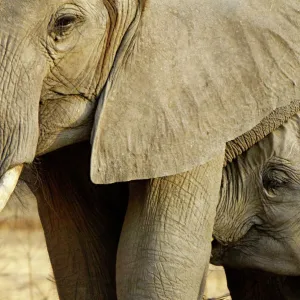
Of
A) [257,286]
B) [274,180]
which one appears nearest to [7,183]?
[274,180]

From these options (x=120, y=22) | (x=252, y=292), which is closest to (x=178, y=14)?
(x=120, y=22)

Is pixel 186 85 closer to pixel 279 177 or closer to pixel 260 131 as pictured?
pixel 260 131

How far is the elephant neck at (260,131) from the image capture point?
5172 millimetres

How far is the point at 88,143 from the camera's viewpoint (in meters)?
5.09

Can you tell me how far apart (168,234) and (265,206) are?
1.86ft

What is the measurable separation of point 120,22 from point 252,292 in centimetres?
155

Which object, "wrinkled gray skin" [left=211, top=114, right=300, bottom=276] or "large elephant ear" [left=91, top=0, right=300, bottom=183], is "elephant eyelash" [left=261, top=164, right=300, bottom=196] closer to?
"wrinkled gray skin" [left=211, top=114, right=300, bottom=276]

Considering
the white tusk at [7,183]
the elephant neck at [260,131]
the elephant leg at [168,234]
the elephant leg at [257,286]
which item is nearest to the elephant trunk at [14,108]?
the white tusk at [7,183]

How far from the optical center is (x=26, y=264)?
7793 mm

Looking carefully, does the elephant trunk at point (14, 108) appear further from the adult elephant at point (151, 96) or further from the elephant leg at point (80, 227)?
Result: the elephant leg at point (80, 227)

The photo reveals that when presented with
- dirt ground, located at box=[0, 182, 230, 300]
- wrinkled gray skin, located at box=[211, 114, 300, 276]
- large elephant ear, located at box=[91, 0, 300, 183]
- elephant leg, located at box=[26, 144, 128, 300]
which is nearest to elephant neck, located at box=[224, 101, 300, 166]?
wrinkled gray skin, located at box=[211, 114, 300, 276]

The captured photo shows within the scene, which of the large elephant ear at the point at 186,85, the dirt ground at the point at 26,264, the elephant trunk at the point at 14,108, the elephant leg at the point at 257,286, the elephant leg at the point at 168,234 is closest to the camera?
the elephant trunk at the point at 14,108

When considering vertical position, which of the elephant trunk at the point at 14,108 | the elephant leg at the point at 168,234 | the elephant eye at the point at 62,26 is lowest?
the elephant leg at the point at 168,234

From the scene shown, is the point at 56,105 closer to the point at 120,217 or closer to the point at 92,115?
the point at 92,115
